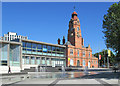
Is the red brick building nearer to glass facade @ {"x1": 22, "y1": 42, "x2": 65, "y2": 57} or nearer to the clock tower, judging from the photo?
the clock tower

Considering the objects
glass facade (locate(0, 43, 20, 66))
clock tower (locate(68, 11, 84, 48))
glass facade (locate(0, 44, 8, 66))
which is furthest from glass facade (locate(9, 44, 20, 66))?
clock tower (locate(68, 11, 84, 48))

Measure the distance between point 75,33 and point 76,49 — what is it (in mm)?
6323

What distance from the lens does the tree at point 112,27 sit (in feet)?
64.5

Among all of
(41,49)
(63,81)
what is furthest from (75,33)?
(63,81)

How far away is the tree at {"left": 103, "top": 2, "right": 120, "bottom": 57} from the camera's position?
19647 millimetres

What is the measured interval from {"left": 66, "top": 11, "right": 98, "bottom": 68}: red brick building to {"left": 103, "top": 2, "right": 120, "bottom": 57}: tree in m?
40.0

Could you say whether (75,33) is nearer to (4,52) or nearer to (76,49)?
(76,49)

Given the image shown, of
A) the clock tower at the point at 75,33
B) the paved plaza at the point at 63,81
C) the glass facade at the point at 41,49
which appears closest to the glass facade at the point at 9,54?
the glass facade at the point at 41,49

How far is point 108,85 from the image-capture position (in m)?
12.2

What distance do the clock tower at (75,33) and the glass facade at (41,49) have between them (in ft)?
20.9

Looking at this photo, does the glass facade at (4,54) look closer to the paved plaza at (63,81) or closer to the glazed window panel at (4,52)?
the glazed window panel at (4,52)

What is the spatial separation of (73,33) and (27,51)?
74.8 feet

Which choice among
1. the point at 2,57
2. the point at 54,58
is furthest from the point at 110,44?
the point at 54,58

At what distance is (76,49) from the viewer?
211 feet
